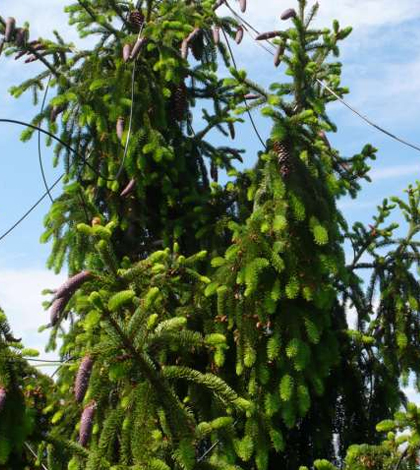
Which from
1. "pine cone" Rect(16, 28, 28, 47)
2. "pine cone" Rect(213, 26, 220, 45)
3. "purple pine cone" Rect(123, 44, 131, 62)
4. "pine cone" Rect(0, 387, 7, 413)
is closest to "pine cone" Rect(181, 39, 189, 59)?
"pine cone" Rect(213, 26, 220, 45)

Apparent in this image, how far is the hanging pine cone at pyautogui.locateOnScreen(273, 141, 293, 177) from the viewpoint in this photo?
500cm

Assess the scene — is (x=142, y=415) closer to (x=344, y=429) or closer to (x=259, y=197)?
(x=259, y=197)

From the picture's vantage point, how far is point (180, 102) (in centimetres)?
666

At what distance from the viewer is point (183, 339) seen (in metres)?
3.46

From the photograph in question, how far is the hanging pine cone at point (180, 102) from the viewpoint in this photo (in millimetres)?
6668

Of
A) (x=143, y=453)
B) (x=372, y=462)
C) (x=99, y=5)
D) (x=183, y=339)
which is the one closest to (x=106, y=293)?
(x=183, y=339)

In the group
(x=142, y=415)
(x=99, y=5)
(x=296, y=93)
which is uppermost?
(x=99, y=5)

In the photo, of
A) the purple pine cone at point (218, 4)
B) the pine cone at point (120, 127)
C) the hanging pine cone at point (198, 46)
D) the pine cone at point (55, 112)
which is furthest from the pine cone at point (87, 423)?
the purple pine cone at point (218, 4)

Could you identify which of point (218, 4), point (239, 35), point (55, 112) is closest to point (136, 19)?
point (218, 4)

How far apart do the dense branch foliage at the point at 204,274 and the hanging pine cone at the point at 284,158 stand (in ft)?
0.05

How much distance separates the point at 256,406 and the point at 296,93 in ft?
7.31

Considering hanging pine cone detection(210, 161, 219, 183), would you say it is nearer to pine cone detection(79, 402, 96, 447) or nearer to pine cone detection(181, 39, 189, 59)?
pine cone detection(181, 39, 189, 59)

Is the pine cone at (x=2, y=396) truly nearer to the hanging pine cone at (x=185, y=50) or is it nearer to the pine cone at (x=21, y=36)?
the pine cone at (x=21, y=36)

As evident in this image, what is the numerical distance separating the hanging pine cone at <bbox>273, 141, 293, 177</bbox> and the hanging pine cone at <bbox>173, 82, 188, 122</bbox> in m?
1.90
